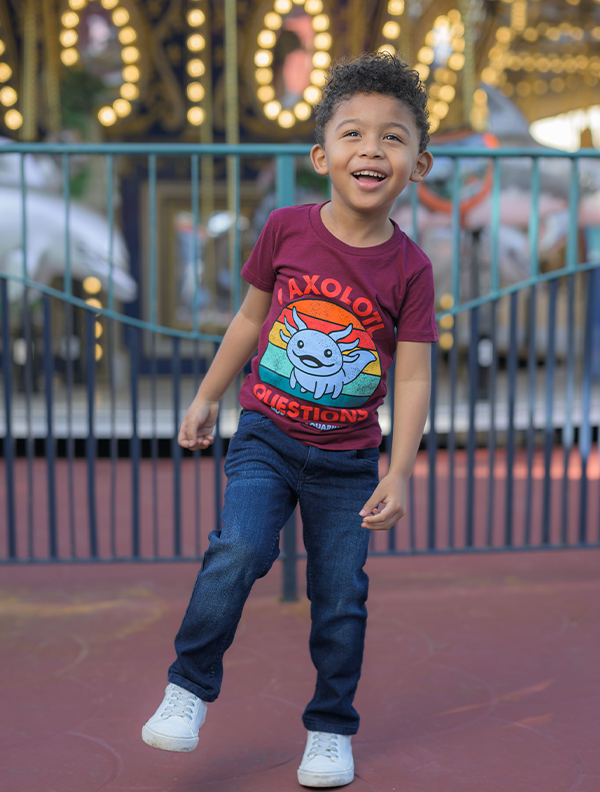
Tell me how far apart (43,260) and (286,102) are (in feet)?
7.81

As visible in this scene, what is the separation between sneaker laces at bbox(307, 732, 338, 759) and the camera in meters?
1.55

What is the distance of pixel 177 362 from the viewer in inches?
105

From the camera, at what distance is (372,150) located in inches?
55.6

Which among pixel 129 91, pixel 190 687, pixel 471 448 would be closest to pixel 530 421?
pixel 471 448

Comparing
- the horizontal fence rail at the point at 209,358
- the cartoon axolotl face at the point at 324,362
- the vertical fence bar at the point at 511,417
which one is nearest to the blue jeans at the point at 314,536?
the cartoon axolotl face at the point at 324,362

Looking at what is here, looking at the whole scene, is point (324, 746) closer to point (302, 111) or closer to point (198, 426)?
point (198, 426)

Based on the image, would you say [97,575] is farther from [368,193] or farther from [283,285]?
[368,193]

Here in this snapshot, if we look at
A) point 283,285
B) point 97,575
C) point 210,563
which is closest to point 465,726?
point 210,563

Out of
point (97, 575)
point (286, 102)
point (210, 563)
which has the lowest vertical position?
point (97, 575)

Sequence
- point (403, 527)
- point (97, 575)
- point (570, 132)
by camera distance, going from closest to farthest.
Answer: point (97, 575) < point (403, 527) < point (570, 132)

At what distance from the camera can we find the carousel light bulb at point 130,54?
6.43m

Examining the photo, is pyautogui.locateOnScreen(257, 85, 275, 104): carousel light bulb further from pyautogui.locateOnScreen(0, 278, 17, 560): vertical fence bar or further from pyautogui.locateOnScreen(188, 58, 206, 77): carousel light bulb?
pyautogui.locateOnScreen(0, 278, 17, 560): vertical fence bar

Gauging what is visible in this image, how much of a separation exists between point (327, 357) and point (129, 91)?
5771mm

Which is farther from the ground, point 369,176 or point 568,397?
point 369,176
